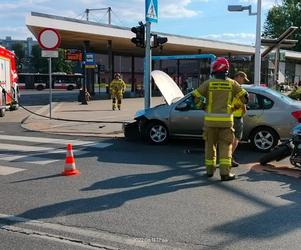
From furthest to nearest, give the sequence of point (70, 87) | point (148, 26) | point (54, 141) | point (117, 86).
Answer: point (70, 87), point (117, 86), point (148, 26), point (54, 141)

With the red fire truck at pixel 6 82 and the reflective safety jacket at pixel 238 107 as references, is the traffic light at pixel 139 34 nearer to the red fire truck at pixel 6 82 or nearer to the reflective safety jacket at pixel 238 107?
the reflective safety jacket at pixel 238 107

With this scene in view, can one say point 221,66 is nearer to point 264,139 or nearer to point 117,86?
point 264,139

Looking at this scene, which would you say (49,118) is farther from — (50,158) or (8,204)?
(8,204)

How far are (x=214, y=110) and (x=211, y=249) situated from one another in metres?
3.75

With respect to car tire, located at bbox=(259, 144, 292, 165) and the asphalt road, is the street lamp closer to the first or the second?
the asphalt road

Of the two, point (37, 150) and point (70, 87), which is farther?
point (70, 87)

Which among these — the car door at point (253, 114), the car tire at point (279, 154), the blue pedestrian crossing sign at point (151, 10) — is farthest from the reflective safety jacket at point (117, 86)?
the car tire at point (279, 154)

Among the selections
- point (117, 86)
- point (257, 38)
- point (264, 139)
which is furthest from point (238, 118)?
point (117, 86)

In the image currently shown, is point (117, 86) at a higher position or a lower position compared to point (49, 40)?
lower

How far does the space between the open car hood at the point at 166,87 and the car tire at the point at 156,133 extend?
2.06ft

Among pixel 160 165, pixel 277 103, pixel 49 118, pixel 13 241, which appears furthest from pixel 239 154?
pixel 49 118

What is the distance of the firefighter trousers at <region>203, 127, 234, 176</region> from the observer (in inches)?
322

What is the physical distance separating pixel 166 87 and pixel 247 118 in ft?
8.30

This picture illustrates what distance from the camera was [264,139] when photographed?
1133 cm
